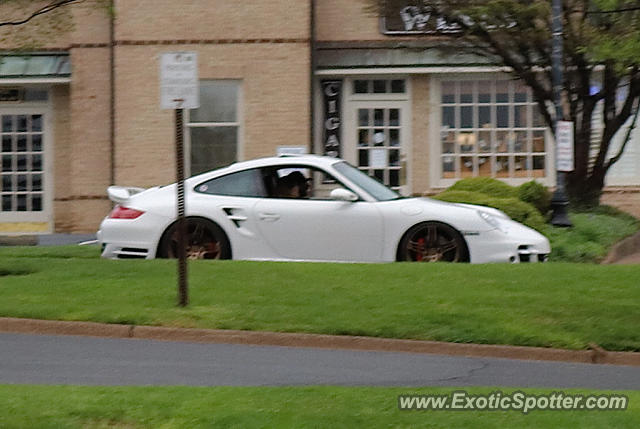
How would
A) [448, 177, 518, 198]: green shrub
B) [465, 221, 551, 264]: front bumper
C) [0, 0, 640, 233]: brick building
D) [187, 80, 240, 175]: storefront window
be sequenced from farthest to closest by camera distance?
[187, 80, 240, 175]: storefront window, [0, 0, 640, 233]: brick building, [448, 177, 518, 198]: green shrub, [465, 221, 551, 264]: front bumper

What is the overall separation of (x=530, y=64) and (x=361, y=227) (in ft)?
27.0

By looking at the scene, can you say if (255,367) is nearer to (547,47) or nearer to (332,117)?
(547,47)

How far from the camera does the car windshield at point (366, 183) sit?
16.6m

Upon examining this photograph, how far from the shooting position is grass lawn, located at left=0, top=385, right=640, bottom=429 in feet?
24.7

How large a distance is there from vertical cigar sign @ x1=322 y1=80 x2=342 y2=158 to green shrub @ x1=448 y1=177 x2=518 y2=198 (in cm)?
458

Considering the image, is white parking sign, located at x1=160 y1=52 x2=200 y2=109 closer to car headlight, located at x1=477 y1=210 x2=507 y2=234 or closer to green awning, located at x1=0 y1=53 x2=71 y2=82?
car headlight, located at x1=477 y1=210 x2=507 y2=234

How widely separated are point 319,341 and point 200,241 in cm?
479

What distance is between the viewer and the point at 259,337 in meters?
12.2

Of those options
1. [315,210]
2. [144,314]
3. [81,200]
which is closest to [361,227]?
[315,210]

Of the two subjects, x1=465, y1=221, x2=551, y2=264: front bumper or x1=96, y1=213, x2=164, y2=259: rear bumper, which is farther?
x1=96, y1=213, x2=164, y2=259: rear bumper

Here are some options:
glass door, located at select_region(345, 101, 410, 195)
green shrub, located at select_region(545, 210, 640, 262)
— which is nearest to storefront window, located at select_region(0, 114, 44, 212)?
glass door, located at select_region(345, 101, 410, 195)

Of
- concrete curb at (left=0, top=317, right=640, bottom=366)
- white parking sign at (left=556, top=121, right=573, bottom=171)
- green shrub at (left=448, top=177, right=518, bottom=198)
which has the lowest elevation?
concrete curb at (left=0, top=317, right=640, bottom=366)

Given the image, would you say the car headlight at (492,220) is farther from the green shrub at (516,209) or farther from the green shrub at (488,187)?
the green shrub at (488,187)

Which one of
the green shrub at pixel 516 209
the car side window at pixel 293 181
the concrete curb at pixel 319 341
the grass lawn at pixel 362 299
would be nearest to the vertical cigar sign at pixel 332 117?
the green shrub at pixel 516 209
